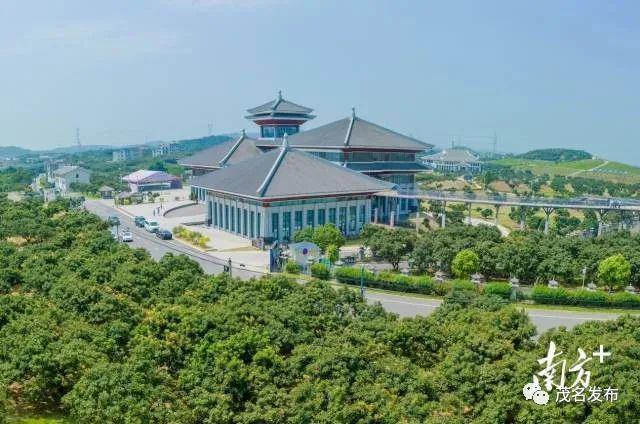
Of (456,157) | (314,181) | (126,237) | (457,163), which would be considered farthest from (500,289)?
(456,157)

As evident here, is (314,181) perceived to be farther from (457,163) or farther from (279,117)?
(457,163)

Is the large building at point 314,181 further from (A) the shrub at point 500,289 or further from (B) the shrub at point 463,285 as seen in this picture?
(A) the shrub at point 500,289

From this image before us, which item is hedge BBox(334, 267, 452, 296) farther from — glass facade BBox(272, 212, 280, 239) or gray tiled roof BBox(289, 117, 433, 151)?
gray tiled roof BBox(289, 117, 433, 151)

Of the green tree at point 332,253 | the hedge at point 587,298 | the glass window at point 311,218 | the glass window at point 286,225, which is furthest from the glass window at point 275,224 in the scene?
the hedge at point 587,298

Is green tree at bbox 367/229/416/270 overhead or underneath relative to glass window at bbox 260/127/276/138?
underneath

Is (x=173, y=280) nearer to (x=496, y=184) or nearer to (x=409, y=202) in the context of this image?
(x=409, y=202)

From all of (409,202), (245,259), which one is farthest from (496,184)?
(245,259)

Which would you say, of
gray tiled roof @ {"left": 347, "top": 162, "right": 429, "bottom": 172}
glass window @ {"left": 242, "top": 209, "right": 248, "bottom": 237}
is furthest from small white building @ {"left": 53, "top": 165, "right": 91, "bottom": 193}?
glass window @ {"left": 242, "top": 209, "right": 248, "bottom": 237}
